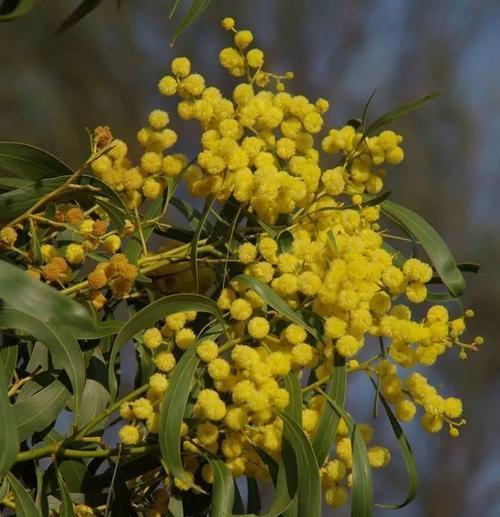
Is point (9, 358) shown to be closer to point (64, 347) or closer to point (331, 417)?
point (64, 347)

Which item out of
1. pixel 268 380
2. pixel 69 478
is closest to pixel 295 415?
pixel 268 380

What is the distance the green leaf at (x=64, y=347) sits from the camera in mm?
492

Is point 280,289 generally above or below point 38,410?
above

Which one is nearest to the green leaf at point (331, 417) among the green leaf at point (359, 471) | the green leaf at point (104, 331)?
the green leaf at point (359, 471)

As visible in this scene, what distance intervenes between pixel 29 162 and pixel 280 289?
0.16m

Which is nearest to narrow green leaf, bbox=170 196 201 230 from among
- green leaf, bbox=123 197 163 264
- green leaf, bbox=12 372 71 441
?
green leaf, bbox=123 197 163 264

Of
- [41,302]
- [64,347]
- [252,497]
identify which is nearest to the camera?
[41,302]

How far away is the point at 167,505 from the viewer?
0.55 m

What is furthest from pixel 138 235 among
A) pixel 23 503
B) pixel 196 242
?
pixel 23 503

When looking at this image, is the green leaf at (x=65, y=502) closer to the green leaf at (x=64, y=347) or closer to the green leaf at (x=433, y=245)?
the green leaf at (x=64, y=347)

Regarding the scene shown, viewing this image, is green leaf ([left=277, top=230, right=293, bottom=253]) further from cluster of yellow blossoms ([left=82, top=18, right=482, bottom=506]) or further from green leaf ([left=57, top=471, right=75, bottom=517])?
green leaf ([left=57, top=471, right=75, bottom=517])

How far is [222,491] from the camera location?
487mm

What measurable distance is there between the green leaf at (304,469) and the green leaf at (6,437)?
13 cm

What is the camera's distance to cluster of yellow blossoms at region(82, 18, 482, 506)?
0.48 metres
